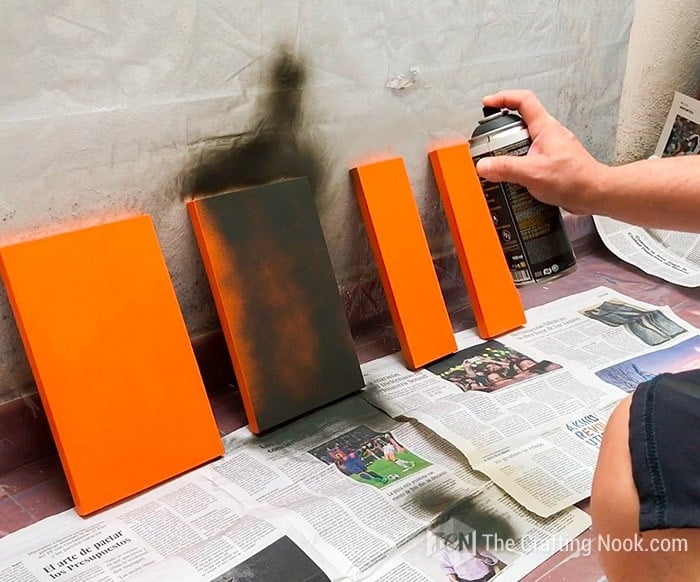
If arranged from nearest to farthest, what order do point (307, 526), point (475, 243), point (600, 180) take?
point (600, 180) < point (307, 526) < point (475, 243)

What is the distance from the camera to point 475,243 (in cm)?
129

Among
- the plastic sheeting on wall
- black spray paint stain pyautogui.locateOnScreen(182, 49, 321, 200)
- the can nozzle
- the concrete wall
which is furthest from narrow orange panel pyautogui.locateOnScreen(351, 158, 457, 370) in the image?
the concrete wall

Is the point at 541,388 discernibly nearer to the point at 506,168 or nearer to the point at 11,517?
the point at 506,168

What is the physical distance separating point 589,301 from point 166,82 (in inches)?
35.6

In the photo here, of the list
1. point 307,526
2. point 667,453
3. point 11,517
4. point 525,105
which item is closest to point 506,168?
point 525,105

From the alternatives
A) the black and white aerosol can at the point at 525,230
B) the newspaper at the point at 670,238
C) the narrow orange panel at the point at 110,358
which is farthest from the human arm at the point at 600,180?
the newspaper at the point at 670,238

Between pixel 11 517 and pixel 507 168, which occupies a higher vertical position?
pixel 507 168

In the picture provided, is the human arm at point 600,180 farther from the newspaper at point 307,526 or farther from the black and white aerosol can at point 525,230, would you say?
the newspaper at point 307,526

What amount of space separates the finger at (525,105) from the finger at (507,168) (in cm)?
8

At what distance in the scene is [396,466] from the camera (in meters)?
0.96

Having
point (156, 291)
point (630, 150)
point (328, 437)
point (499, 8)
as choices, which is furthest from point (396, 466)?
point (630, 150)

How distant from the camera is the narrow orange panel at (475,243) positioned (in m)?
1.28

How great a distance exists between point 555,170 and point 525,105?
0.46 ft

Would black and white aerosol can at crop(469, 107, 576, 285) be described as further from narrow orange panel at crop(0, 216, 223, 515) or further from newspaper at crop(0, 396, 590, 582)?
narrow orange panel at crop(0, 216, 223, 515)
